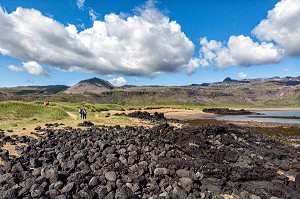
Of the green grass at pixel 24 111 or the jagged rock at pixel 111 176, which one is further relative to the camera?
the green grass at pixel 24 111

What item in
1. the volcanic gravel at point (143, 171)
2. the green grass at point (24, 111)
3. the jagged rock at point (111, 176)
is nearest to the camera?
the volcanic gravel at point (143, 171)

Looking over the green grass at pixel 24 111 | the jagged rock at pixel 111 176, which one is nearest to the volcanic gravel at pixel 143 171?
the jagged rock at pixel 111 176

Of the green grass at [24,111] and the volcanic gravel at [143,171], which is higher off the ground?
the green grass at [24,111]

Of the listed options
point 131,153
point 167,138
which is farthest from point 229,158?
point 131,153

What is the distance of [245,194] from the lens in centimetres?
1562

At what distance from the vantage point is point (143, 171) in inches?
685

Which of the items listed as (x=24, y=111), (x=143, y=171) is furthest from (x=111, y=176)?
(x=24, y=111)

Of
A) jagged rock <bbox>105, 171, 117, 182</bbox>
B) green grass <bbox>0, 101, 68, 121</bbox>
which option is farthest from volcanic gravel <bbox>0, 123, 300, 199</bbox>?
green grass <bbox>0, 101, 68, 121</bbox>

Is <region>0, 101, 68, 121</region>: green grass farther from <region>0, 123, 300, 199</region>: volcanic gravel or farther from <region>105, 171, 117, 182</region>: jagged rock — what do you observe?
<region>105, 171, 117, 182</region>: jagged rock

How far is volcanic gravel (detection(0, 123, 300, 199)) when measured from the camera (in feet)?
46.9

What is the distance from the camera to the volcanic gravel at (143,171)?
14297 millimetres

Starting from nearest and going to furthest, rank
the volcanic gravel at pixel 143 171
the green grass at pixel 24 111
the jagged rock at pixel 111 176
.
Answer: the volcanic gravel at pixel 143 171
the jagged rock at pixel 111 176
the green grass at pixel 24 111

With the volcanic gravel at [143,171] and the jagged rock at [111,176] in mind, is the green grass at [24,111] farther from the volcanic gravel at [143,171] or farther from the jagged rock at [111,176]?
the jagged rock at [111,176]

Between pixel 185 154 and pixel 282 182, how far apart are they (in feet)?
25.9
